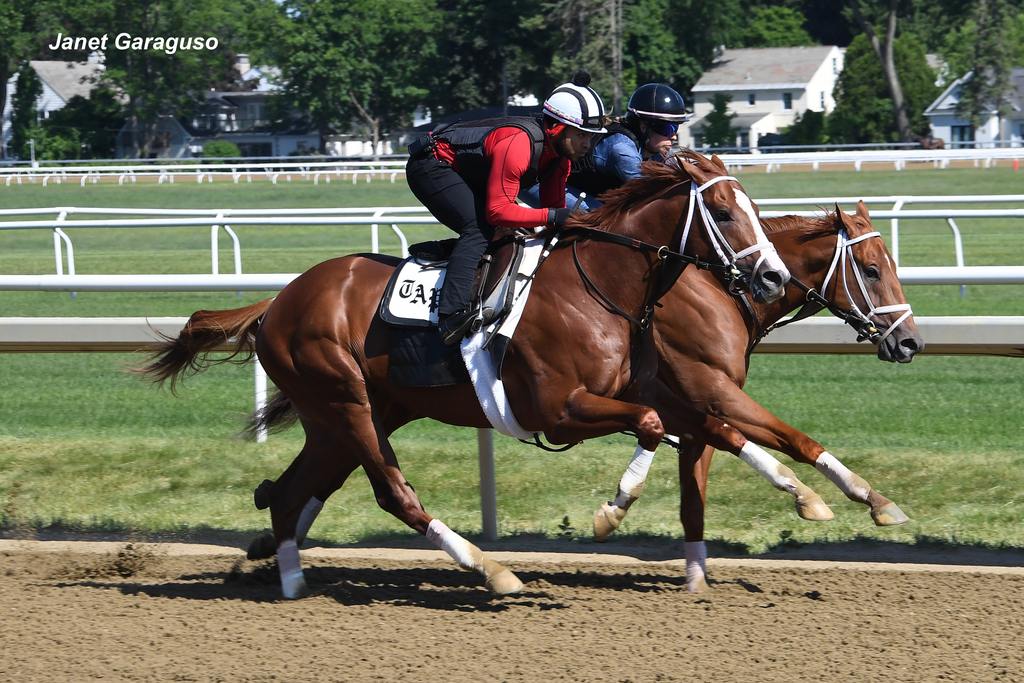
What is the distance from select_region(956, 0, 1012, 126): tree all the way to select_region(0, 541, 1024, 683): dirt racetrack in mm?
47000

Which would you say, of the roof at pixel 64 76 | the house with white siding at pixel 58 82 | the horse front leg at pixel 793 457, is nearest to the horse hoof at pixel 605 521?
the horse front leg at pixel 793 457

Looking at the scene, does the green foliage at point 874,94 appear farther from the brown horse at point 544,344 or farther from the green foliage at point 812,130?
the brown horse at point 544,344

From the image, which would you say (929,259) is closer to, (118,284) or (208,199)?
(118,284)

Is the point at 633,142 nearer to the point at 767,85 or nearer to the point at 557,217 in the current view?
the point at 557,217

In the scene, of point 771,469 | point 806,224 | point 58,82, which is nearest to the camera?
point 771,469

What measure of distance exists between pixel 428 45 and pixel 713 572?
2302 inches

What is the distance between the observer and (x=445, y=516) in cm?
655

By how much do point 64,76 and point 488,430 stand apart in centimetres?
7621

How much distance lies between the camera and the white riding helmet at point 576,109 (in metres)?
4.84

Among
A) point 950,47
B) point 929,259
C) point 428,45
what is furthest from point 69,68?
point 929,259

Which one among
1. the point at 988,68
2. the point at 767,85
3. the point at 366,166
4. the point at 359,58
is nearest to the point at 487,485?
the point at 366,166

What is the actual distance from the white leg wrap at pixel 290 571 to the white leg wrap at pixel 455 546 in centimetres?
59

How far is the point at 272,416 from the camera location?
5.73m

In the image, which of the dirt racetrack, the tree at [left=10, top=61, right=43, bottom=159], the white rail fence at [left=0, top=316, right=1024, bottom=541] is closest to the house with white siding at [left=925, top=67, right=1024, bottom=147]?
the tree at [left=10, top=61, right=43, bottom=159]
